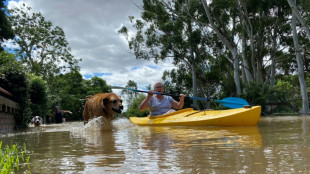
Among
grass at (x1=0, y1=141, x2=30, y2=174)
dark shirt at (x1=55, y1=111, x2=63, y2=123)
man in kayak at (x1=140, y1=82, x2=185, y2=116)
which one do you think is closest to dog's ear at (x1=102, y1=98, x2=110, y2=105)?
man in kayak at (x1=140, y1=82, x2=185, y2=116)

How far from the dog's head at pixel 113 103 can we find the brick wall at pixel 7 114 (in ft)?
7.38

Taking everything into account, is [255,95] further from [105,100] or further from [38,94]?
[105,100]

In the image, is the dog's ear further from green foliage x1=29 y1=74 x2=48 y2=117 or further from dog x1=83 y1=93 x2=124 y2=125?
green foliage x1=29 y1=74 x2=48 y2=117

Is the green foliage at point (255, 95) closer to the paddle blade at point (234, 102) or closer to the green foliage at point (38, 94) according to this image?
the paddle blade at point (234, 102)

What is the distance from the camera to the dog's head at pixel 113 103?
5.79 meters

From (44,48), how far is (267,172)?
25.8 metres

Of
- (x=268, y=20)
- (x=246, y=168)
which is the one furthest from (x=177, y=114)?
(x=268, y=20)

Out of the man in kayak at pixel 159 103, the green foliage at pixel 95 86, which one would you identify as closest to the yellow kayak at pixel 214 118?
the man in kayak at pixel 159 103

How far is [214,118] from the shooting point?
5598mm

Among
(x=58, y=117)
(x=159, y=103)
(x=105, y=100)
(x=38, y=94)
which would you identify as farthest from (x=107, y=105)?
(x=58, y=117)

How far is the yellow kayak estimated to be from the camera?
17.8 feet

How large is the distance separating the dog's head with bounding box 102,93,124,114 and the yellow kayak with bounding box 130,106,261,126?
1.16m

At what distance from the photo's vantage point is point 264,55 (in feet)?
71.6

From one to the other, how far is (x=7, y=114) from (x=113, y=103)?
279cm
